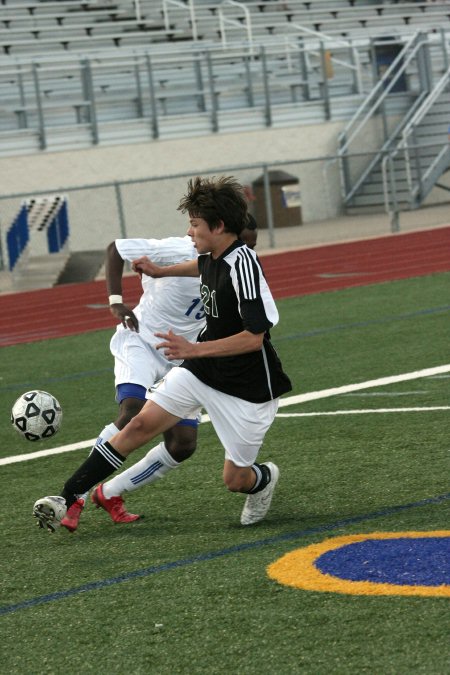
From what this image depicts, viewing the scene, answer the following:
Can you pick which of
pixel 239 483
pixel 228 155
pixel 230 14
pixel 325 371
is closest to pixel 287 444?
pixel 239 483

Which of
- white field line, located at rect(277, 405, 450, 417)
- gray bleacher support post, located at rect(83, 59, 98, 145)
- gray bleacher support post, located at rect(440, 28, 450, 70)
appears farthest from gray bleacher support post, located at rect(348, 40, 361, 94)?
white field line, located at rect(277, 405, 450, 417)

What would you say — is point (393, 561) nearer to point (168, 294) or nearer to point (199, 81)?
point (168, 294)

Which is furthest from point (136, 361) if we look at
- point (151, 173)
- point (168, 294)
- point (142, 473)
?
point (151, 173)

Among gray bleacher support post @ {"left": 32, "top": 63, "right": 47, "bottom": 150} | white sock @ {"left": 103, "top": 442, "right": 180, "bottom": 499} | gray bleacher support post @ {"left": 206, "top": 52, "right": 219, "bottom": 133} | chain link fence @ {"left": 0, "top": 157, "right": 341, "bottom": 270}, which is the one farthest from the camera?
gray bleacher support post @ {"left": 206, "top": 52, "right": 219, "bottom": 133}

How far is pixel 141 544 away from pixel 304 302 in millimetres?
10712

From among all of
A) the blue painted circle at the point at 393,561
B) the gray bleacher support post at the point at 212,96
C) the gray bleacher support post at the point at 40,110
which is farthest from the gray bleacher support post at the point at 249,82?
the blue painted circle at the point at 393,561

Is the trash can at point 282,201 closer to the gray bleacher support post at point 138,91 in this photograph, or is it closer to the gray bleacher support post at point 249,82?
the gray bleacher support post at point 249,82

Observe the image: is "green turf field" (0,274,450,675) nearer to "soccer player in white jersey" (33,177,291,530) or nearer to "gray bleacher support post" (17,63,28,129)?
"soccer player in white jersey" (33,177,291,530)

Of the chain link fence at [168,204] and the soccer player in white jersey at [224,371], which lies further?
the chain link fence at [168,204]

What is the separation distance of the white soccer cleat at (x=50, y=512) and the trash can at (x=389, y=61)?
2771 centimetres

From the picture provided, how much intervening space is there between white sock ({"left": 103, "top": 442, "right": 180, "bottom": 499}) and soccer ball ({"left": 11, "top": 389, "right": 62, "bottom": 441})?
86 centimetres

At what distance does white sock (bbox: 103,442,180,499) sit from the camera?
636cm

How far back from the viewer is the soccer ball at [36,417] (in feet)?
23.4

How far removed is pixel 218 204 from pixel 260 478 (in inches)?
52.2
